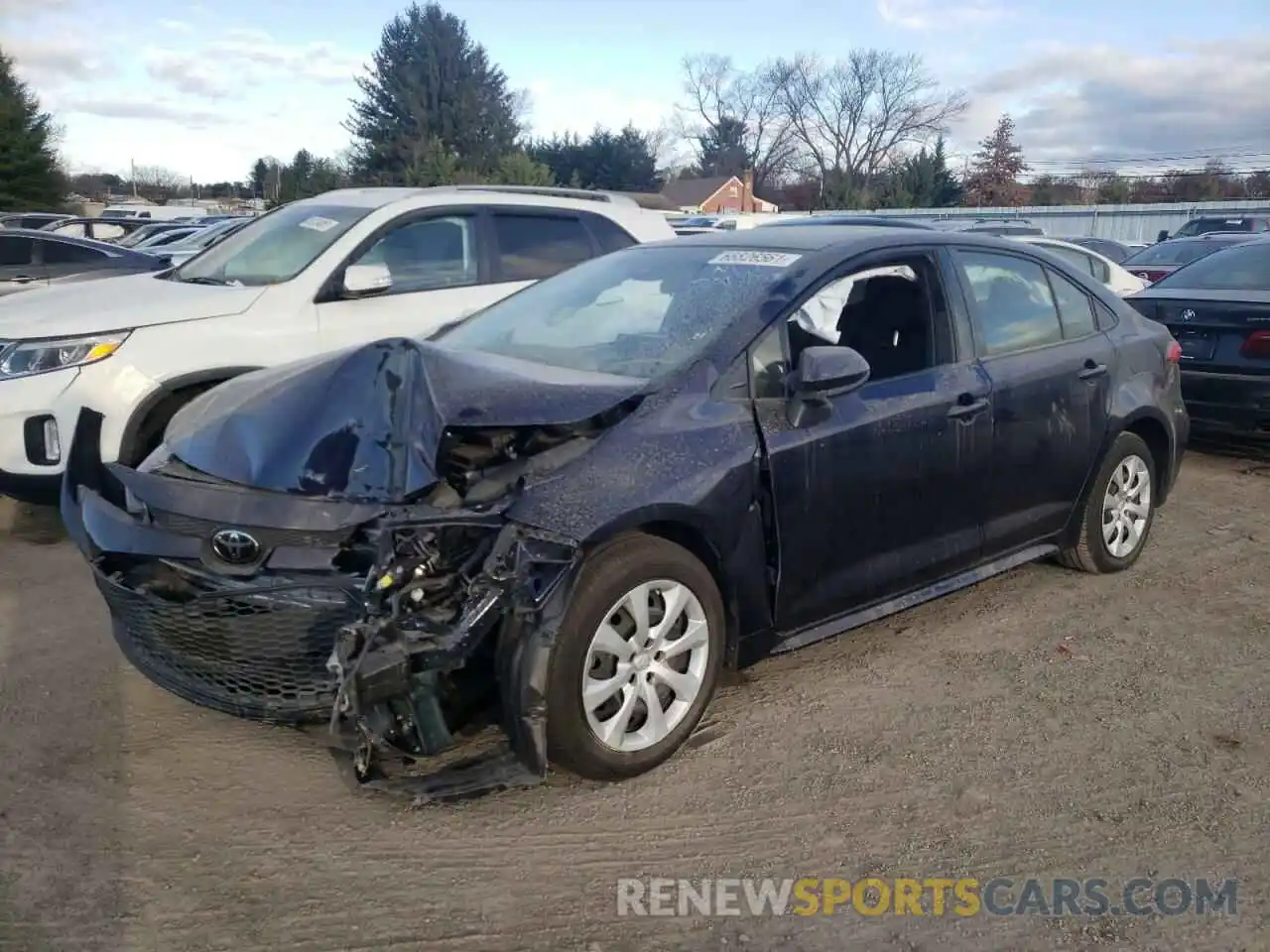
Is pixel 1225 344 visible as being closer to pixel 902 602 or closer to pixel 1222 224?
pixel 902 602

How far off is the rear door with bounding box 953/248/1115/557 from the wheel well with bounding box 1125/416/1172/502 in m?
0.45

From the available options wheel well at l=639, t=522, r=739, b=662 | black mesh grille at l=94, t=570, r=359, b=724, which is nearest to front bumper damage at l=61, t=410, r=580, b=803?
black mesh grille at l=94, t=570, r=359, b=724

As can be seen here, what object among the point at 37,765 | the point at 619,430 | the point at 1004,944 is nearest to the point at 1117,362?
the point at 619,430

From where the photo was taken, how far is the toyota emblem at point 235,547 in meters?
3.13

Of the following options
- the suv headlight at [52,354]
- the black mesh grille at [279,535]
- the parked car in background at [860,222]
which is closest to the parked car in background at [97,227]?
the suv headlight at [52,354]

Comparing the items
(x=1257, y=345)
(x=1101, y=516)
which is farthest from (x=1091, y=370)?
(x=1257, y=345)

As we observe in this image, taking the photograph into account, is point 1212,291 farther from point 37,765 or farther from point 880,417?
point 37,765

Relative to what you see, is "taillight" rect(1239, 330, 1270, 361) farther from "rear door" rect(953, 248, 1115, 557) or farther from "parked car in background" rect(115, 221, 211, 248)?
"parked car in background" rect(115, 221, 211, 248)

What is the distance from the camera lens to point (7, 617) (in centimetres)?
462

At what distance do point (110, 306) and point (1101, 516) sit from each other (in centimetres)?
505

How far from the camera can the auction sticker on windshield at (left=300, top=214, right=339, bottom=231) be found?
636 cm

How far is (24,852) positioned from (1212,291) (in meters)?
7.78

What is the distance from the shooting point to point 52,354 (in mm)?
5395

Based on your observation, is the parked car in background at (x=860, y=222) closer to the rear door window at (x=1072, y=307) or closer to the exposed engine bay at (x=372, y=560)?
the rear door window at (x=1072, y=307)
